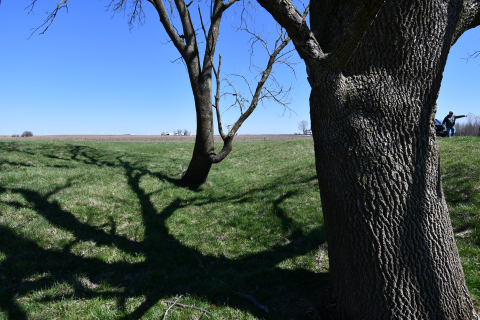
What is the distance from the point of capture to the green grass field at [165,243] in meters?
3.80

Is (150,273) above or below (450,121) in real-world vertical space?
below

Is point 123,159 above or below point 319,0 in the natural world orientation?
below

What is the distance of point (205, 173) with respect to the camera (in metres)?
9.59

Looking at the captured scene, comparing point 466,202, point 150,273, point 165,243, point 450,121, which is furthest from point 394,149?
point 450,121

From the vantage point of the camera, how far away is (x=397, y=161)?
2.84 meters

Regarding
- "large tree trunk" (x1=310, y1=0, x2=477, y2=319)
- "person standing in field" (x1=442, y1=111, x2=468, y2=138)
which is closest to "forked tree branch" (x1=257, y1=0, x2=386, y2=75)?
"large tree trunk" (x1=310, y1=0, x2=477, y2=319)

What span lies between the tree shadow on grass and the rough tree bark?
136cm

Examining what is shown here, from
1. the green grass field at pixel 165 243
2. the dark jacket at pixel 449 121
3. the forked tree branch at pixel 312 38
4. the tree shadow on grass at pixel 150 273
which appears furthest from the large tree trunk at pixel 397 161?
the dark jacket at pixel 449 121

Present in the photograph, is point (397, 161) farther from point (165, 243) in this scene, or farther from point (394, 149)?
point (165, 243)

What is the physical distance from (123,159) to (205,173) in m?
5.70

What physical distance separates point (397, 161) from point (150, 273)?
162 inches

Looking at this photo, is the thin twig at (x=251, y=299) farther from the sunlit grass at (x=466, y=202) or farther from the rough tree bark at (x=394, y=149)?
the sunlit grass at (x=466, y=202)

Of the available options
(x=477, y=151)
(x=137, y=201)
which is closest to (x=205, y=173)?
(x=137, y=201)

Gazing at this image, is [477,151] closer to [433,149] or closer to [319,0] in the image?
[433,149]
